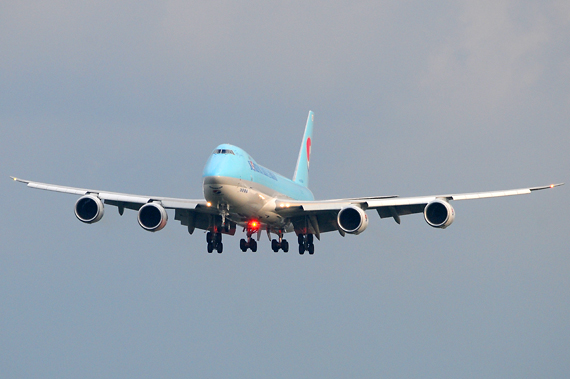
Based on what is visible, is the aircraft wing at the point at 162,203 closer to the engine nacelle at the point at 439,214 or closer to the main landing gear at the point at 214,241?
the main landing gear at the point at 214,241

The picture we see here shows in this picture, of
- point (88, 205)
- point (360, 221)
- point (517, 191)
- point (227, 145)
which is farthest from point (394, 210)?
point (88, 205)

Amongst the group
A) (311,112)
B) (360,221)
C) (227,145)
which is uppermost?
(311,112)

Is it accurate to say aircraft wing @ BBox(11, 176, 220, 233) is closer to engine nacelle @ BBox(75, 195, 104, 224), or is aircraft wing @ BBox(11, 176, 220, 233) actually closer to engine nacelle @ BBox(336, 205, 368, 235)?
engine nacelle @ BBox(75, 195, 104, 224)

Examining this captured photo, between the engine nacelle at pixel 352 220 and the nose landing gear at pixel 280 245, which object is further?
the nose landing gear at pixel 280 245

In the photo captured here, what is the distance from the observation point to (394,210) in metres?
49.1

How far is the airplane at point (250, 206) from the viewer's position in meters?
44.3

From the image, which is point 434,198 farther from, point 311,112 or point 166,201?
point 311,112

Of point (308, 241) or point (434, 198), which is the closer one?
point (434, 198)

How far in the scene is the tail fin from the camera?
218 feet

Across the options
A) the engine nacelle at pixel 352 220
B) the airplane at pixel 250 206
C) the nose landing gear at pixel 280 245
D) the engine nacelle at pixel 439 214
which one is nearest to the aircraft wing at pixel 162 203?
the airplane at pixel 250 206

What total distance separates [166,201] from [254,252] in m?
7.58

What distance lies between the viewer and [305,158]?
6938cm

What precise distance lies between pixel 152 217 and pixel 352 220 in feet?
36.5

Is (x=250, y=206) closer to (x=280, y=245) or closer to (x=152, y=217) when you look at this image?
(x=152, y=217)
